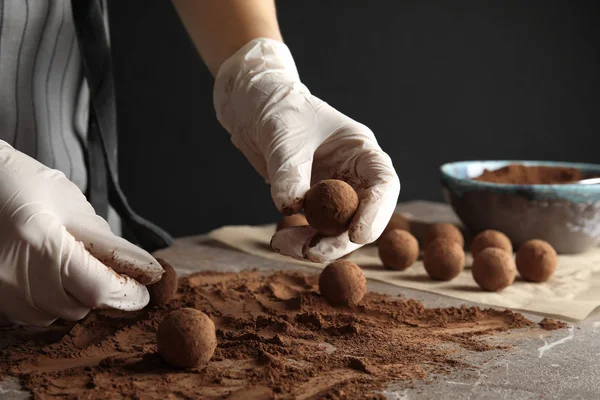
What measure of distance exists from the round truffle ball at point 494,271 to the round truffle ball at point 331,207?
502mm

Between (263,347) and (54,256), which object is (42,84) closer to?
(54,256)

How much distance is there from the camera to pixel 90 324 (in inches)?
49.6

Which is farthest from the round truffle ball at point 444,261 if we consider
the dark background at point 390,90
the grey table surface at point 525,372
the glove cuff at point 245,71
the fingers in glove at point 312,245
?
the dark background at point 390,90

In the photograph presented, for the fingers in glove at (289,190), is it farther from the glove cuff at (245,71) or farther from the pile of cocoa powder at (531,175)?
the pile of cocoa powder at (531,175)

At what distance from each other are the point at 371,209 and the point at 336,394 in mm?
396

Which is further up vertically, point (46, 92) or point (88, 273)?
point (46, 92)

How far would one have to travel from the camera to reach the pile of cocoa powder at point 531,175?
86.9 inches

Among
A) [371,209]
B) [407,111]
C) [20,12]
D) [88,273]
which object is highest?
[20,12]

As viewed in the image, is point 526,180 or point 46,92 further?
point 526,180

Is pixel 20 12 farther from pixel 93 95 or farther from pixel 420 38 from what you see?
pixel 420 38

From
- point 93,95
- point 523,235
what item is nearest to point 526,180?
point 523,235

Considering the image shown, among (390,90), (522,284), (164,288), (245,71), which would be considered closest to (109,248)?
(164,288)

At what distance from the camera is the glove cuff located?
154 centimetres

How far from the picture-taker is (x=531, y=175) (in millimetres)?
2238
